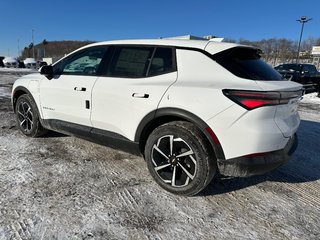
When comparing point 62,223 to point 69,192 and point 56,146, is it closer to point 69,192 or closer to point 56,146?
point 69,192

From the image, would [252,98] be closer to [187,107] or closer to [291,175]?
[187,107]

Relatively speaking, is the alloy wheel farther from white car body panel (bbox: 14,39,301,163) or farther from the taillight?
the taillight

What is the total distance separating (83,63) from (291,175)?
323cm

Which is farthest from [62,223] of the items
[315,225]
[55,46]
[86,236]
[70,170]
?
[55,46]

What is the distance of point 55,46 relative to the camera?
300 feet

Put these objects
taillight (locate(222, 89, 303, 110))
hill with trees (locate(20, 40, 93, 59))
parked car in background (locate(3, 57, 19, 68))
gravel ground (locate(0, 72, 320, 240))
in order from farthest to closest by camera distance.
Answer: hill with trees (locate(20, 40, 93, 59)) < parked car in background (locate(3, 57, 19, 68)) < taillight (locate(222, 89, 303, 110)) < gravel ground (locate(0, 72, 320, 240))

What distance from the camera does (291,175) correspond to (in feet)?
12.5

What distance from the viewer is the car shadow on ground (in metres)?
3.37

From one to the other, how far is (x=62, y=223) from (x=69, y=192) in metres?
0.56

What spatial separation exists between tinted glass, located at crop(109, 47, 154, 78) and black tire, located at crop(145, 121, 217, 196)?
Result: 2.46 feet

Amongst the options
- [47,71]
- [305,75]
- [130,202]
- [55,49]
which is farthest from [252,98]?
[55,49]

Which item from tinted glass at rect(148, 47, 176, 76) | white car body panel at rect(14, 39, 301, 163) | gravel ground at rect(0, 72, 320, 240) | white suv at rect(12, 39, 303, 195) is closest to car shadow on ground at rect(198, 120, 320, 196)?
gravel ground at rect(0, 72, 320, 240)

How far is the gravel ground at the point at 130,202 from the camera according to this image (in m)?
2.48

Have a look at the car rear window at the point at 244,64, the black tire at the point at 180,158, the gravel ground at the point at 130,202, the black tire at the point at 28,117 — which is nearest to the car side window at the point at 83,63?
the black tire at the point at 28,117
